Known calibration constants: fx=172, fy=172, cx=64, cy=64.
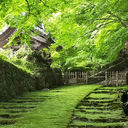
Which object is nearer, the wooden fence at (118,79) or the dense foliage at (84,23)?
the dense foliage at (84,23)

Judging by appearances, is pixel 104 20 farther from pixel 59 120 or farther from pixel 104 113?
pixel 59 120

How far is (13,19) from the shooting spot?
560cm

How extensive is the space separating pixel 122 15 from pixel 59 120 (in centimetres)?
476

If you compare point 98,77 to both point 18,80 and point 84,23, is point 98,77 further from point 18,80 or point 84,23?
point 84,23

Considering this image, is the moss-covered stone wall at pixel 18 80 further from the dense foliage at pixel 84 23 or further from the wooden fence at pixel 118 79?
the wooden fence at pixel 118 79

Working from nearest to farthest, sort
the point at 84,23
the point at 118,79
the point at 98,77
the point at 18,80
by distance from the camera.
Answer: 1. the point at 84,23
2. the point at 18,80
3. the point at 118,79
4. the point at 98,77

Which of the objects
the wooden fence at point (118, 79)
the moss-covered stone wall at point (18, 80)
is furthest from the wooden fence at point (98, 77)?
the moss-covered stone wall at point (18, 80)

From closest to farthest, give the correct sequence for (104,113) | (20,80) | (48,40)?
(104,113)
(20,80)
(48,40)

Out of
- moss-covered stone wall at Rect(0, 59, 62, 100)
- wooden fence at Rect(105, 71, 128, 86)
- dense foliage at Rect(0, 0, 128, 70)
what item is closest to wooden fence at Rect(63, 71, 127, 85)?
wooden fence at Rect(105, 71, 128, 86)

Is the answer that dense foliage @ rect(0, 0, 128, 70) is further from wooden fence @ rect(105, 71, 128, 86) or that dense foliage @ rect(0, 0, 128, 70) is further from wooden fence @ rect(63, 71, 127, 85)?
wooden fence @ rect(63, 71, 127, 85)

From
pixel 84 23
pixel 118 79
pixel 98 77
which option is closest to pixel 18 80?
pixel 84 23

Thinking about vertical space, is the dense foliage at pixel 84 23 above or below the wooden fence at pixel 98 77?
above

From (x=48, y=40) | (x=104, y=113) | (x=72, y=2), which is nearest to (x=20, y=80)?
(x=72, y=2)

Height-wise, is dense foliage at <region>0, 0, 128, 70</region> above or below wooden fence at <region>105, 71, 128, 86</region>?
above
